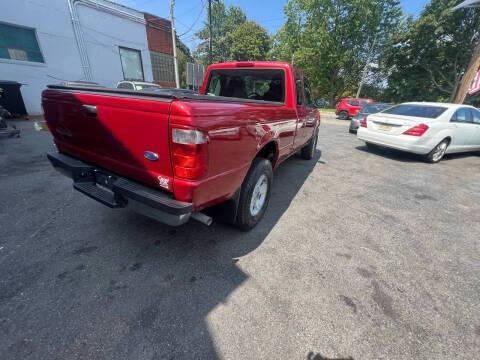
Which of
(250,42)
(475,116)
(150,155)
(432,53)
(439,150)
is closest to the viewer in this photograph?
(150,155)

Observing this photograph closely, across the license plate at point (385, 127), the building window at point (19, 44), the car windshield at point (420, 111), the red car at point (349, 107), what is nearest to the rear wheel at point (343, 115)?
the red car at point (349, 107)

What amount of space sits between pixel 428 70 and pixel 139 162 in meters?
32.6

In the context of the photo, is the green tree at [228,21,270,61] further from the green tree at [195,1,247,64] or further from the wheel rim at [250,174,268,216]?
the wheel rim at [250,174,268,216]

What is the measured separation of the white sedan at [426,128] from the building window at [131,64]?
1482 centimetres

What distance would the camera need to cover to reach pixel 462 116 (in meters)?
6.13

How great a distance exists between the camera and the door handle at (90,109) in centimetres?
196

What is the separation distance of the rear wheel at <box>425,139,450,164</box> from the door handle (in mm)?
7794

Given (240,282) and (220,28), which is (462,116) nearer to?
(240,282)

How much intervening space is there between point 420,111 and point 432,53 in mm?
25240

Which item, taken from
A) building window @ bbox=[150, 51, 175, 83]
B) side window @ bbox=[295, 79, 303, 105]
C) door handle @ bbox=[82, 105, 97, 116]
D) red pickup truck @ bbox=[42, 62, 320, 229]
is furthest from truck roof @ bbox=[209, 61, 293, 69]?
building window @ bbox=[150, 51, 175, 83]

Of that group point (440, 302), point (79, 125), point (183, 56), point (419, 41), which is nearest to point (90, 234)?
point (79, 125)

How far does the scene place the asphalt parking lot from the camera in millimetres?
1563

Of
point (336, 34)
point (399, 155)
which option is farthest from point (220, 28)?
point (399, 155)

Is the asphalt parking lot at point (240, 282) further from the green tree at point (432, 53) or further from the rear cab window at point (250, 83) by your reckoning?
the green tree at point (432, 53)
